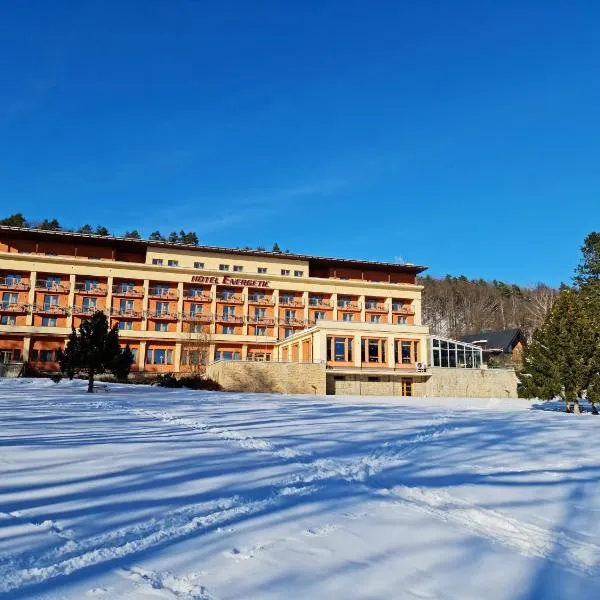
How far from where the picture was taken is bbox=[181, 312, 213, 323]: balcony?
55438 mm

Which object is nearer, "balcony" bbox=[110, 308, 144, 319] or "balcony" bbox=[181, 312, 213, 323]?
"balcony" bbox=[110, 308, 144, 319]

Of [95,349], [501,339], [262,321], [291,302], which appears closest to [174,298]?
[262,321]

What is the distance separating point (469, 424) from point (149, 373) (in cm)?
4323

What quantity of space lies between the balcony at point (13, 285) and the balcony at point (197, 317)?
1568 cm

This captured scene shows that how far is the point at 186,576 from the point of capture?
3.49 metres

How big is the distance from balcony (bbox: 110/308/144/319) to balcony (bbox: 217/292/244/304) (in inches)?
332

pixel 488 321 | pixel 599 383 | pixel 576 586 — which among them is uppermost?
pixel 488 321

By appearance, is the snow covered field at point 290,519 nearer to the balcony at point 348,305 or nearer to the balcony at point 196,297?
the balcony at point 196,297

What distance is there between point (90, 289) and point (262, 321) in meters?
18.0

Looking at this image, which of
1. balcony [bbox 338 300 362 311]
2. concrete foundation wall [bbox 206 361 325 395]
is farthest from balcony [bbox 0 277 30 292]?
balcony [bbox 338 300 362 311]

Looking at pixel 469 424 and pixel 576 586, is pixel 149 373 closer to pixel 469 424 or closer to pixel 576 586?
pixel 469 424

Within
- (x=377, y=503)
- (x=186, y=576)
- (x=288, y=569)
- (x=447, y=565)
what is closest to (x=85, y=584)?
(x=186, y=576)

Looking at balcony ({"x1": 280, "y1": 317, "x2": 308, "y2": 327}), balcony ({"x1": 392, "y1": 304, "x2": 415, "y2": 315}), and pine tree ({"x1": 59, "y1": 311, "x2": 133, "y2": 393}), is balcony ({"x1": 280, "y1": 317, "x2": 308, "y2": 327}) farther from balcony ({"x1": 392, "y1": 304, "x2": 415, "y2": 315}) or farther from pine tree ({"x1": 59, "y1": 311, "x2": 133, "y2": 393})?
pine tree ({"x1": 59, "y1": 311, "x2": 133, "y2": 393})

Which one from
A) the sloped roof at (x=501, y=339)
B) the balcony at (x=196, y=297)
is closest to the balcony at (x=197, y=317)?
the balcony at (x=196, y=297)
